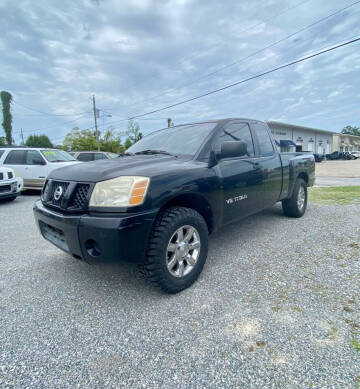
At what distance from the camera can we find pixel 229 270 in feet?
8.80

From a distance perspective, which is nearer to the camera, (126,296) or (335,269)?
(126,296)

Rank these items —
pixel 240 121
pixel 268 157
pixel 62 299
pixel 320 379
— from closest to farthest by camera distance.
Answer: pixel 320 379 < pixel 62 299 < pixel 240 121 < pixel 268 157

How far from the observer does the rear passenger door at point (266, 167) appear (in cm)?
343

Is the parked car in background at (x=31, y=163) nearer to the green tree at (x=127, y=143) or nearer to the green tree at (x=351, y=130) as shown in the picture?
the green tree at (x=127, y=143)

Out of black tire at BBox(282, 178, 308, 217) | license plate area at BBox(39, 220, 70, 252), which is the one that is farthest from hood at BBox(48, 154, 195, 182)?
black tire at BBox(282, 178, 308, 217)

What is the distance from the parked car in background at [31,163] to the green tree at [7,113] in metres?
55.5

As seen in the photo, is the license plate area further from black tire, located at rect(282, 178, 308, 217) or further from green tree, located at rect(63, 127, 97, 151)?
green tree, located at rect(63, 127, 97, 151)

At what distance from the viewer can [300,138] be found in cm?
3969

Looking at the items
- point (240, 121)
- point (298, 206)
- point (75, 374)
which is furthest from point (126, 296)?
point (298, 206)

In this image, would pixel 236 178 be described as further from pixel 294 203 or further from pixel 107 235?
pixel 294 203

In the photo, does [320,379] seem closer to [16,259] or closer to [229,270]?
[229,270]

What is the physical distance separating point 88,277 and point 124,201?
1222mm

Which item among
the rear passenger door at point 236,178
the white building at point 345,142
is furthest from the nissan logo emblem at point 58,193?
the white building at point 345,142

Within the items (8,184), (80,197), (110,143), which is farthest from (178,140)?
(110,143)
